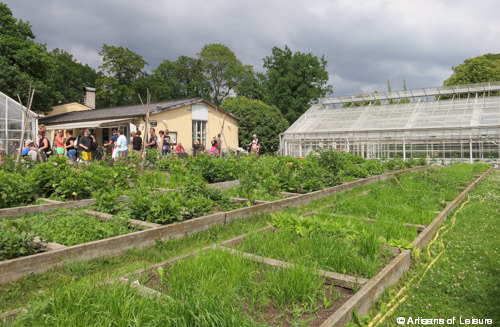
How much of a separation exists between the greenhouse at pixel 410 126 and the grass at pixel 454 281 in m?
16.4

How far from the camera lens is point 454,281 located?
3.54 m

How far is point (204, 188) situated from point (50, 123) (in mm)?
29263

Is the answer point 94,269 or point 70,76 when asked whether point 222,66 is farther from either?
point 94,269

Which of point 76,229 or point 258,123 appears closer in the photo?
point 76,229

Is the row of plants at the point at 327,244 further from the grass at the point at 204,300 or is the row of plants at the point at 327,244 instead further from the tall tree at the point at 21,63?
the tall tree at the point at 21,63

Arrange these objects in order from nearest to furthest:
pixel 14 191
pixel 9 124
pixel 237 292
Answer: pixel 237 292 < pixel 14 191 < pixel 9 124

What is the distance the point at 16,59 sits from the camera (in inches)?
1149

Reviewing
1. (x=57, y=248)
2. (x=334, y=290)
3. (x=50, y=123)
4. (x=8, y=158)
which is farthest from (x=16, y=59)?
(x=334, y=290)

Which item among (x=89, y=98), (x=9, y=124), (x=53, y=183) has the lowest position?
(x=53, y=183)

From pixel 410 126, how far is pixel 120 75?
→ 40768mm

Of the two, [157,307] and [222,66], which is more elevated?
[222,66]

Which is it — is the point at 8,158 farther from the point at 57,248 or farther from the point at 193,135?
the point at 193,135

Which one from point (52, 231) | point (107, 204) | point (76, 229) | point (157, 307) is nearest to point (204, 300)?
point (157, 307)

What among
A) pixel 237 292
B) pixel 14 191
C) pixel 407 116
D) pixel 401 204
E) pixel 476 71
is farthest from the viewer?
pixel 476 71
